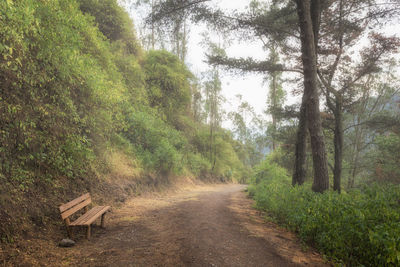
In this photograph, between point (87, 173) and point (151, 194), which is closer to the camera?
point (87, 173)

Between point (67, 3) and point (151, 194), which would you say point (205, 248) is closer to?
point (151, 194)

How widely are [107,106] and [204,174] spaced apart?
1853 cm

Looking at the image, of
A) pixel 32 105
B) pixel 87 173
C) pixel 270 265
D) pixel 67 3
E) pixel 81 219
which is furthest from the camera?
pixel 67 3

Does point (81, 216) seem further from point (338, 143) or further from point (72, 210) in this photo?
point (338, 143)

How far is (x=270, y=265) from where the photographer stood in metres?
3.67

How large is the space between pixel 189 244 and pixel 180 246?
7.1 inches

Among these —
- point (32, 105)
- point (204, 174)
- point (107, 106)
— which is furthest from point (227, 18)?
point (204, 174)

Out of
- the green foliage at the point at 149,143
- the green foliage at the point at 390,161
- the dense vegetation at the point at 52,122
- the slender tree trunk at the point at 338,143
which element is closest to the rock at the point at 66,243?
the dense vegetation at the point at 52,122

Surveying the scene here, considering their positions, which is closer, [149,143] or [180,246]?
[180,246]

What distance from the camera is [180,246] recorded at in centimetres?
425

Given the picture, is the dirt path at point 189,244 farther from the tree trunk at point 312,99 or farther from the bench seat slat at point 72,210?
the tree trunk at point 312,99

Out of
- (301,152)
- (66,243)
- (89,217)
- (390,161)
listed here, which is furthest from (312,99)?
(390,161)

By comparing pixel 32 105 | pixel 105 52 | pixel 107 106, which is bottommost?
pixel 32 105

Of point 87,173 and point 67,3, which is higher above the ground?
point 67,3
